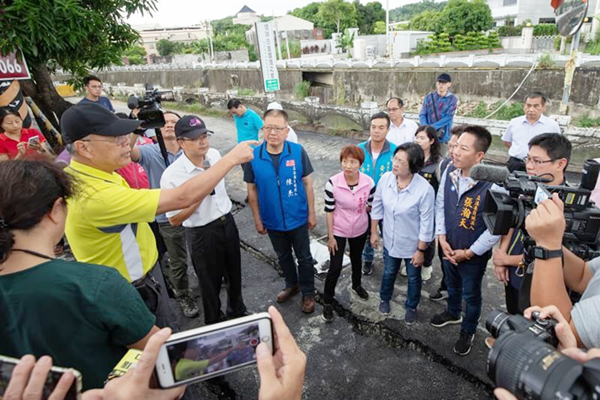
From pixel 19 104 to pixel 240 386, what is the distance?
485cm

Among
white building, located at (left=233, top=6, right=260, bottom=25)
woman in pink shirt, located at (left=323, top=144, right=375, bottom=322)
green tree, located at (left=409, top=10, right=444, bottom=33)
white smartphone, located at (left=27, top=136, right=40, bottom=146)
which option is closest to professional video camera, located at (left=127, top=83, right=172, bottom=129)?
woman in pink shirt, located at (left=323, top=144, right=375, bottom=322)

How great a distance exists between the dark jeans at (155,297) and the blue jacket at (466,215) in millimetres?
2151

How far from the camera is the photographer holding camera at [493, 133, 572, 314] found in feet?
7.35

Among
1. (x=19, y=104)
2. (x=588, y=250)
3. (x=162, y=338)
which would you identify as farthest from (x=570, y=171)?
(x=19, y=104)

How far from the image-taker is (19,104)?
4.70m

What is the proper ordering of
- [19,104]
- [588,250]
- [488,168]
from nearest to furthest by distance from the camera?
[588,250] < [488,168] < [19,104]

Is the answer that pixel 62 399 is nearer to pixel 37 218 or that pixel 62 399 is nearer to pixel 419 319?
pixel 37 218

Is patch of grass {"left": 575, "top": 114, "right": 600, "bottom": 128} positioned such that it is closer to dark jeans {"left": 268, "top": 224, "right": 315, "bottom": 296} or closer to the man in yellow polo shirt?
dark jeans {"left": 268, "top": 224, "right": 315, "bottom": 296}

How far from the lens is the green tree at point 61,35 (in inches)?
152

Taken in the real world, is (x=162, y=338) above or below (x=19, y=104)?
below

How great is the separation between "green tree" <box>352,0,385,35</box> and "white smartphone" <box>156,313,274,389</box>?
4887 cm

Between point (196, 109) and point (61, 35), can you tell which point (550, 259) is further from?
point (196, 109)

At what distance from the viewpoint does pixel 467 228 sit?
8.38ft

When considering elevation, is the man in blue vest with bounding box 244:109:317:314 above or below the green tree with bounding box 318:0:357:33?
below
